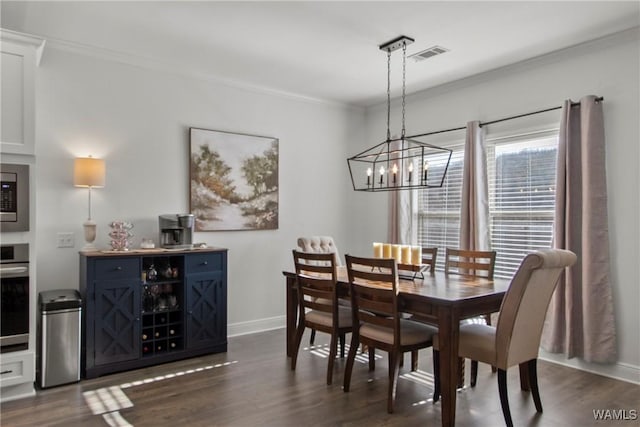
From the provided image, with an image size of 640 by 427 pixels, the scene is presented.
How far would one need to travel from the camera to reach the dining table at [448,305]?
260 cm

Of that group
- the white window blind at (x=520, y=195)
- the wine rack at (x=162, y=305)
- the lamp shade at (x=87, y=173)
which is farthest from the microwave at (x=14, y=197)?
the white window blind at (x=520, y=195)

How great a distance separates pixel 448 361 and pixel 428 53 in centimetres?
260

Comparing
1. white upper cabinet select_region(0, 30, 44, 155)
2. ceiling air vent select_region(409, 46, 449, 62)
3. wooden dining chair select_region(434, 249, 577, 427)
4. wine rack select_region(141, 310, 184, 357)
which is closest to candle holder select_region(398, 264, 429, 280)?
wooden dining chair select_region(434, 249, 577, 427)

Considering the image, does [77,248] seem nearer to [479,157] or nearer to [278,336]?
[278,336]

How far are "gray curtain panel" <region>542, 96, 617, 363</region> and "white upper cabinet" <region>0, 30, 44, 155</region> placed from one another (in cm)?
410

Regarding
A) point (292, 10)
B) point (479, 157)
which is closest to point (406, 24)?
point (292, 10)

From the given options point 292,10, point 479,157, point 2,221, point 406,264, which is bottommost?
point 406,264

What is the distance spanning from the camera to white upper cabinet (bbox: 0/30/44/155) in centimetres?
296

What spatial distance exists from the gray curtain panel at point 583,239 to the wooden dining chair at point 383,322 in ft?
4.62

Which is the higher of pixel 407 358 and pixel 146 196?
pixel 146 196

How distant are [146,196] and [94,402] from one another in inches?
72.5

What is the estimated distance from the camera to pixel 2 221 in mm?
2959

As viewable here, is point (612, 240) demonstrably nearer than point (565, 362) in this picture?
Yes

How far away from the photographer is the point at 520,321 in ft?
8.45
